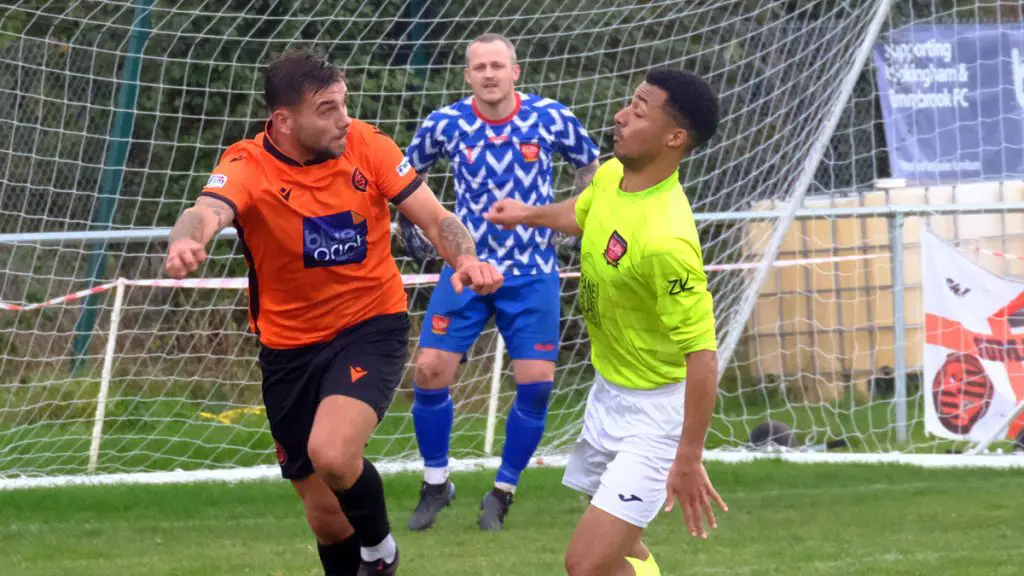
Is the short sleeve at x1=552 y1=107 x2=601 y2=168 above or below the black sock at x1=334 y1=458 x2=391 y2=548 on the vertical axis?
above

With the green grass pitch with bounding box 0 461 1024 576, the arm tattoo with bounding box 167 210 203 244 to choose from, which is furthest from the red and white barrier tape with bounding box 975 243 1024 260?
the arm tattoo with bounding box 167 210 203 244

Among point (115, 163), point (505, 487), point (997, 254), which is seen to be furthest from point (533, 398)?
point (997, 254)

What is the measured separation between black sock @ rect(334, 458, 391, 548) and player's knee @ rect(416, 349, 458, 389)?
1.78 m

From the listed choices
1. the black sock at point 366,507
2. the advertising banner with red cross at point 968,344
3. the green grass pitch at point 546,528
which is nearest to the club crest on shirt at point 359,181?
the black sock at point 366,507

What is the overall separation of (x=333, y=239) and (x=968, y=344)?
4944 millimetres

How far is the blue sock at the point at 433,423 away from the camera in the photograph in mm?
6945

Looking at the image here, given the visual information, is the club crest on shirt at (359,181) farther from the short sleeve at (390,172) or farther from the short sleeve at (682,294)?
the short sleeve at (682,294)

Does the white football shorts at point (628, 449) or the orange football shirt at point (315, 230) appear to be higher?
the orange football shirt at point (315, 230)

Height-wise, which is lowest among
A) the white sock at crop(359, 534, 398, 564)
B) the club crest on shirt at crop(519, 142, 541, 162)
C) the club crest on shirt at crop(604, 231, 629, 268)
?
the white sock at crop(359, 534, 398, 564)

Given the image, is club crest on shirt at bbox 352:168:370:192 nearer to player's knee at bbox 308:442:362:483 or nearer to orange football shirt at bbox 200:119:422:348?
orange football shirt at bbox 200:119:422:348

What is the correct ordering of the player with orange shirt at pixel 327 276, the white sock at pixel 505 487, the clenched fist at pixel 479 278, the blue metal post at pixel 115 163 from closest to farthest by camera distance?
the clenched fist at pixel 479 278
the player with orange shirt at pixel 327 276
the white sock at pixel 505 487
the blue metal post at pixel 115 163

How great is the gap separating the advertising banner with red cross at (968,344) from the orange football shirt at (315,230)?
14.9 feet

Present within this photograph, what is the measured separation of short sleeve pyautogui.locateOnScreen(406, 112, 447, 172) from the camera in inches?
278

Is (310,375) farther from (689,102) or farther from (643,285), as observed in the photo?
(689,102)
